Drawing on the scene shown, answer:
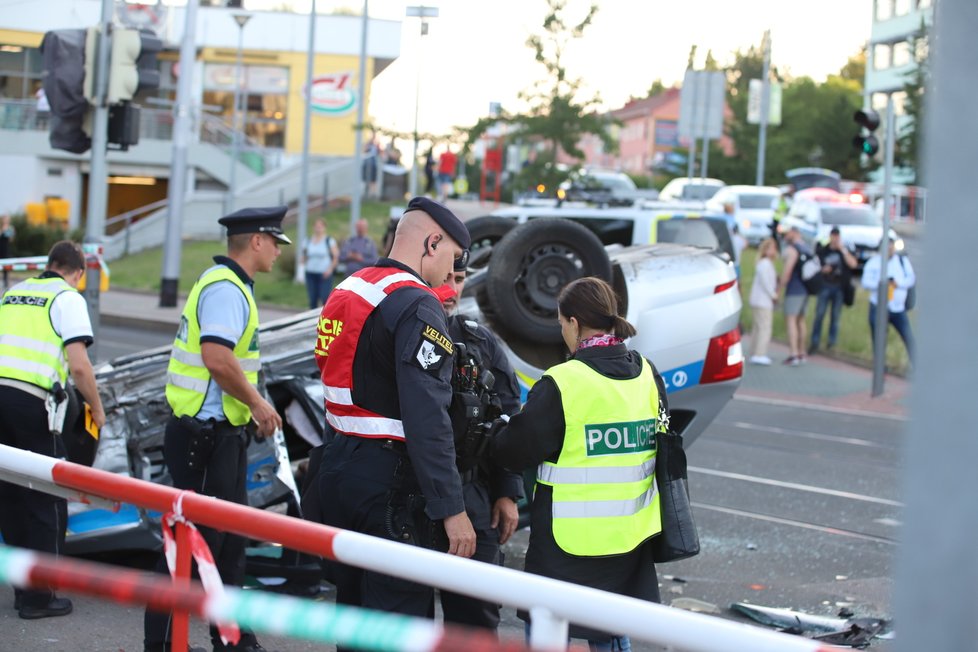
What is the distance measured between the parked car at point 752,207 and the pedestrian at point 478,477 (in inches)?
1154

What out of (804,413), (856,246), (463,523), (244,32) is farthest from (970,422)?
(244,32)

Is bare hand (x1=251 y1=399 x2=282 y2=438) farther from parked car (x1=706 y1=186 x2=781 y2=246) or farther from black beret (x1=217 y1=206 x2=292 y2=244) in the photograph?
parked car (x1=706 y1=186 x2=781 y2=246)

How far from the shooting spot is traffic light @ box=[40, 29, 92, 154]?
1116 cm

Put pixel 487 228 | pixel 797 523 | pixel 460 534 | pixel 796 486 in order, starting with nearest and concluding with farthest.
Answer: pixel 460 534 < pixel 797 523 < pixel 487 228 < pixel 796 486

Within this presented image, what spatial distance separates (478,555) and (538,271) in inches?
122

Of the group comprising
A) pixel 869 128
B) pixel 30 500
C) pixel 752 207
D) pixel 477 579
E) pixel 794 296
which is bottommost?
pixel 30 500

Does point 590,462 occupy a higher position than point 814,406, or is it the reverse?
point 590,462

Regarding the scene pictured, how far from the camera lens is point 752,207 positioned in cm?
3481

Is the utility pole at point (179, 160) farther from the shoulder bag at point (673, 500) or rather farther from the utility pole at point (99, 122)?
the shoulder bag at point (673, 500)

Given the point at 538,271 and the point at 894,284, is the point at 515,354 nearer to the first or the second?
the point at 538,271

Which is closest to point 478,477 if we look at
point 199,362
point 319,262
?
point 199,362

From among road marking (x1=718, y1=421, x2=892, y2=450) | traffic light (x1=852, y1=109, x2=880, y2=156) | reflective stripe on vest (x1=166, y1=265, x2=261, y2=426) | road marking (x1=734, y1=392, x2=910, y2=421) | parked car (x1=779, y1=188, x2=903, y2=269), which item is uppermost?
traffic light (x1=852, y1=109, x2=880, y2=156)

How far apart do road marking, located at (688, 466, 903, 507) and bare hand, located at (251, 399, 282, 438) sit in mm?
5377

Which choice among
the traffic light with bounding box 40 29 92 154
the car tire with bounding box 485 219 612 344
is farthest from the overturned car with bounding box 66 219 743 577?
the traffic light with bounding box 40 29 92 154
